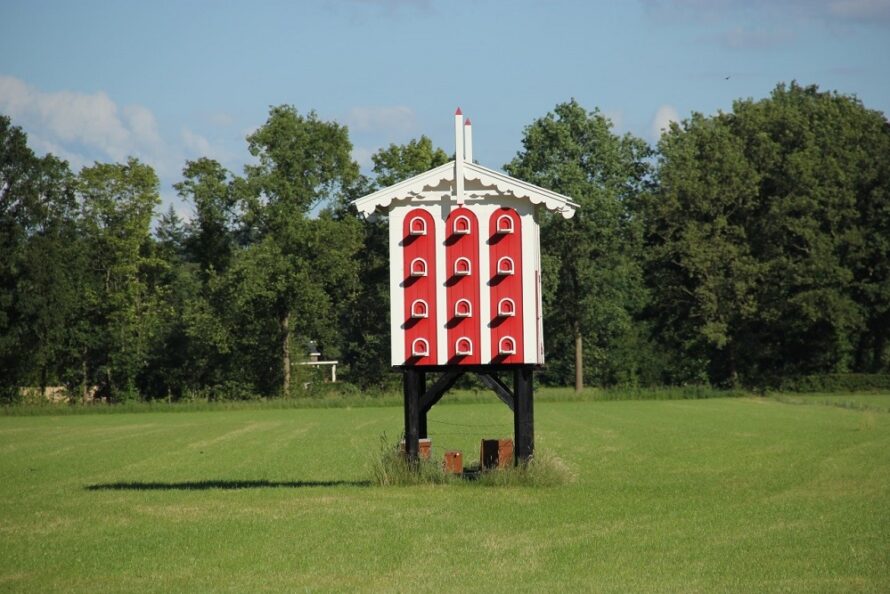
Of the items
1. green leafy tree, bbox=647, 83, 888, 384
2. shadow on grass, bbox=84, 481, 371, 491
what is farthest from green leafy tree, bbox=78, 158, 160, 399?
shadow on grass, bbox=84, 481, 371, 491

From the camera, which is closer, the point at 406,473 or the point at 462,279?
the point at 406,473

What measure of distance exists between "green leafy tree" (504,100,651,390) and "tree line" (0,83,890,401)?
13 cm

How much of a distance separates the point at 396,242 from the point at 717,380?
6441 centimetres

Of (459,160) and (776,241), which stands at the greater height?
(776,241)

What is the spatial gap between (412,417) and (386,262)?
62614mm

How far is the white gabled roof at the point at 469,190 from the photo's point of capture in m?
22.1

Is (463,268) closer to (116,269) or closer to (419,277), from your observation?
(419,277)

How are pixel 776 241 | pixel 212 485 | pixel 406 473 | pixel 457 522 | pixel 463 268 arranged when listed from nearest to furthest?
pixel 457 522 < pixel 406 473 < pixel 463 268 < pixel 212 485 < pixel 776 241

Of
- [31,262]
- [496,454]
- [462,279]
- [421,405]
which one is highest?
[31,262]

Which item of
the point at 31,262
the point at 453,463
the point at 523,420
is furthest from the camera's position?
the point at 31,262

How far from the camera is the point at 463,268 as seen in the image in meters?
22.2

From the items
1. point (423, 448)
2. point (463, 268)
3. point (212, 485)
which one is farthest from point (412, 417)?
point (212, 485)

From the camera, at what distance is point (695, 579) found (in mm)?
13047

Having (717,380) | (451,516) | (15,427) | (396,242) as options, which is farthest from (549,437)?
(717,380)
